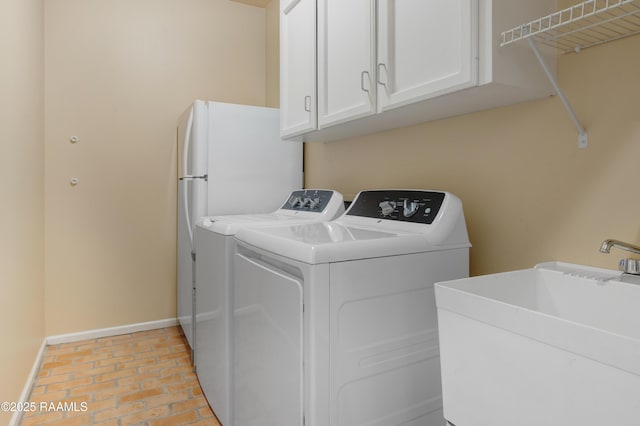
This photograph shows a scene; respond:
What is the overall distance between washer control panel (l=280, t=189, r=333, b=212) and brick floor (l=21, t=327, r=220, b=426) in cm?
122

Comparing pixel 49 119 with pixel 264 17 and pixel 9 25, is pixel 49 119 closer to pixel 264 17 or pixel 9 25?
pixel 9 25

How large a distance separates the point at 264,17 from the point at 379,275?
3.18m

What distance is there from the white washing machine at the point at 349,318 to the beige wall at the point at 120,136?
1.96 meters

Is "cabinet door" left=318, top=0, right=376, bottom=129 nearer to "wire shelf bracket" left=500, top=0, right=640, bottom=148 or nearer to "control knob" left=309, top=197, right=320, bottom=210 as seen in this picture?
"control knob" left=309, top=197, right=320, bottom=210

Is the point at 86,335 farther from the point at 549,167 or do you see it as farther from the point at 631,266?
the point at 631,266

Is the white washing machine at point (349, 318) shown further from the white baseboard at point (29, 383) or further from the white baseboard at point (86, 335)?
the white baseboard at point (86, 335)

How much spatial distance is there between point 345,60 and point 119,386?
2215mm

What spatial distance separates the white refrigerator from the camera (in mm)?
2607

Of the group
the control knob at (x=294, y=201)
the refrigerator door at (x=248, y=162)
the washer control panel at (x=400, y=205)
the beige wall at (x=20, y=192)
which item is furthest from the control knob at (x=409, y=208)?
the beige wall at (x=20, y=192)

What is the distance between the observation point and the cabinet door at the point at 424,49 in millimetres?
1203

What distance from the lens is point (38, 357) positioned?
257 cm

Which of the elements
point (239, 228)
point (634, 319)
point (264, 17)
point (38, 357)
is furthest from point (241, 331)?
point (264, 17)

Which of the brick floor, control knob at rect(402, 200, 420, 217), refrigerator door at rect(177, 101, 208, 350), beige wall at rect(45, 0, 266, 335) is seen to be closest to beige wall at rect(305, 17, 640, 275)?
control knob at rect(402, 200, 420, 217)

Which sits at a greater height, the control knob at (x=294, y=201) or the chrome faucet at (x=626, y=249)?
the control knob at (x=294, y=201)
